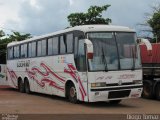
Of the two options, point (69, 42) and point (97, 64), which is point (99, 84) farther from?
point (69, 42)

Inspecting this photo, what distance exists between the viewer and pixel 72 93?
63.5 ft

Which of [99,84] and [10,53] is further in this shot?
[10,53]

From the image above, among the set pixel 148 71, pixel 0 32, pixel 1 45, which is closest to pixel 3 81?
pixel 148 71

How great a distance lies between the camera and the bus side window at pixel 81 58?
17969 millimetres

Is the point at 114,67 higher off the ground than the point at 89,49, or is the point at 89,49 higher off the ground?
the point at 89,49

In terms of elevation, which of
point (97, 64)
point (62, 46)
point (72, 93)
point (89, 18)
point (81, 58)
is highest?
point (89, 18)

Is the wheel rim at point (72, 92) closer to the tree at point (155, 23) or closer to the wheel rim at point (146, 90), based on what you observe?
the wheel rim at point (146, 90)

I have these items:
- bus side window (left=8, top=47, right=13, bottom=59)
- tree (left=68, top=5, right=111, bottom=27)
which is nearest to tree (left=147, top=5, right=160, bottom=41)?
tree (left=68, top=5, right=111, bottom=27)

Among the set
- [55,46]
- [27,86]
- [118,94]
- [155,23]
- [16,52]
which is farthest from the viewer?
[155,23]

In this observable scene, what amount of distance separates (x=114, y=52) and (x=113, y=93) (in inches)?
63.7

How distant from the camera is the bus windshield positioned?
17719mm

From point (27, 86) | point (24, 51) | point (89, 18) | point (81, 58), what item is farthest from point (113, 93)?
point (89, 18)

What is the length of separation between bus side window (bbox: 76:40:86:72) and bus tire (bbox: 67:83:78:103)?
126 cm

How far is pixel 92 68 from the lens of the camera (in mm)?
17594
